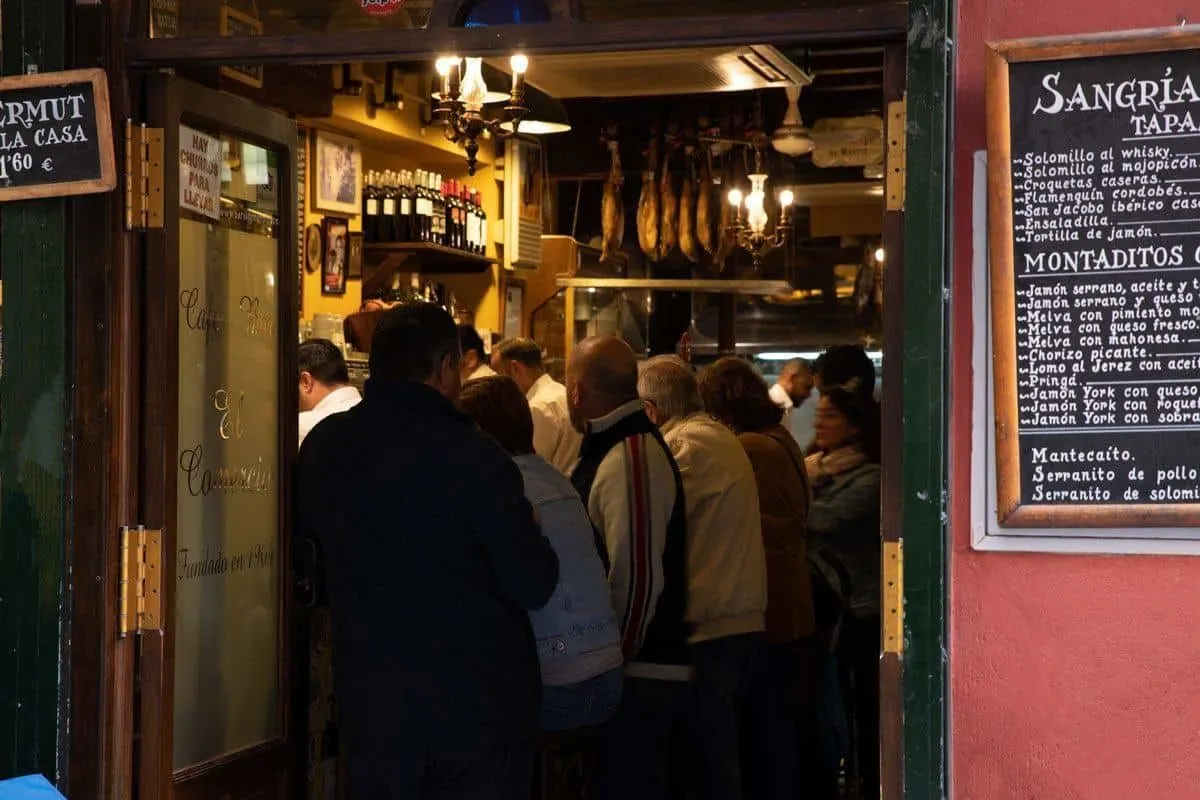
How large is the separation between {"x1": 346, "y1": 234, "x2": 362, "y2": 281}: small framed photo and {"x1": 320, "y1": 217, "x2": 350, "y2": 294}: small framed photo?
2cm

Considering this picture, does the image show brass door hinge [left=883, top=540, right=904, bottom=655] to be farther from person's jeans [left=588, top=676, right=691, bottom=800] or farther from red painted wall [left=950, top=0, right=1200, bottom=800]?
person's jeans [left=588, top=676, right=691, bottom=800]

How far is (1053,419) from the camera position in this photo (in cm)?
302

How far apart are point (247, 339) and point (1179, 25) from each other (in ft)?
8.06

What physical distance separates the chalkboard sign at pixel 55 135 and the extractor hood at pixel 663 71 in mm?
2665

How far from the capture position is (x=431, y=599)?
3850 millimetres

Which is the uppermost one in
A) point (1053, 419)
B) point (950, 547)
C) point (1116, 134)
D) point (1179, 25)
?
point (1179, 25)

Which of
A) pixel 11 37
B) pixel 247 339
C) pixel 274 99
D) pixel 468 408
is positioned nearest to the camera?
pixel 11 37

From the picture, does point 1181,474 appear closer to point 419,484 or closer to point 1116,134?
point 1116,134

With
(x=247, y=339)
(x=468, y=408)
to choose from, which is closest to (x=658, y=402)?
(x=468, y=408)

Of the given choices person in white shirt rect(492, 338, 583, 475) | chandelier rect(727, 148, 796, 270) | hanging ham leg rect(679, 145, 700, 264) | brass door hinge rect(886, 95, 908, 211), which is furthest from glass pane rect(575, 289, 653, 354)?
brass door hinge rect(886, 95, 908, 211)

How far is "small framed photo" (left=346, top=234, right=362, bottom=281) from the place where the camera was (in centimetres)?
774

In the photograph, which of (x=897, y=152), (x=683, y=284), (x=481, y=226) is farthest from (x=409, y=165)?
(x=897, y=152)

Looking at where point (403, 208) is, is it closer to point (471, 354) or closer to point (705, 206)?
point (471, 354)

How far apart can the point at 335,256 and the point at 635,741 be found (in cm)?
346
